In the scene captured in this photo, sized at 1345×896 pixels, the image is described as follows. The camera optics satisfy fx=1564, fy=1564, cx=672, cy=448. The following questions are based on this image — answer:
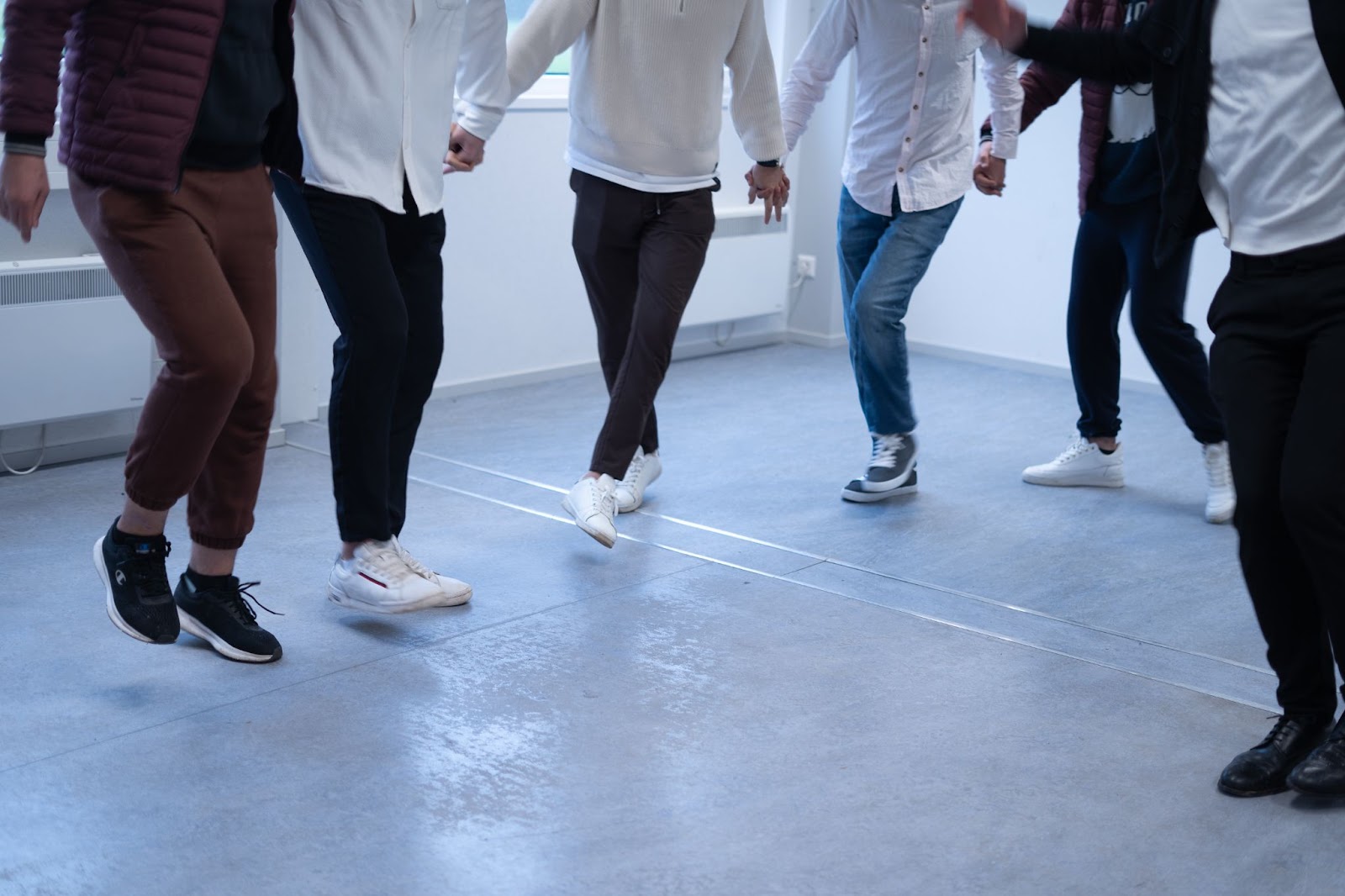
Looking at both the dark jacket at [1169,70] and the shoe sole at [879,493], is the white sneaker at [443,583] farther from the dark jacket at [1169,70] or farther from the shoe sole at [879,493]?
the dark jacket at [1169,70]

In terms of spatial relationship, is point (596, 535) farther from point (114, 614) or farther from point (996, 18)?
point (996, 18)

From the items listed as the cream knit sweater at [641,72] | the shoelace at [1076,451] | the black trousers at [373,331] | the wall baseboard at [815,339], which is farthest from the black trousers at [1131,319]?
the wall baseboard at [815,339]

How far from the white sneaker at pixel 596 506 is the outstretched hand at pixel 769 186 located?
0.80 m

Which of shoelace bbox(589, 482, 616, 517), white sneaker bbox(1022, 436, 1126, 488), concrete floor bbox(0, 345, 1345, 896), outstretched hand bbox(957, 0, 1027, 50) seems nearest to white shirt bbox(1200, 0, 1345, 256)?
outstretched hand bbox(957, 0, 1027, 50)

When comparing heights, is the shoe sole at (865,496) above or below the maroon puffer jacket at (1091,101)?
below

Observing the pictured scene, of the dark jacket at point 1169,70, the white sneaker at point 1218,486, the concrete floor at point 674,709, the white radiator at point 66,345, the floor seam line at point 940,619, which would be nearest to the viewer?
the concrete floor at point 674,709

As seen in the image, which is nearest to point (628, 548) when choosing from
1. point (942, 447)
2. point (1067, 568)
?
point (1067, 568)

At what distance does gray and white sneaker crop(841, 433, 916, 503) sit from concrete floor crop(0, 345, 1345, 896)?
2.1 inches

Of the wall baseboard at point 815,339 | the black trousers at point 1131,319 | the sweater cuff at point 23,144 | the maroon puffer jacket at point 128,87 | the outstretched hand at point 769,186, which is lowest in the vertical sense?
the wall baseboard at point 815,339

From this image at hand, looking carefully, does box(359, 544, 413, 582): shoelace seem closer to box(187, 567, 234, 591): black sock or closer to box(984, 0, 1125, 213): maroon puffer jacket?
box(187, 567, 234, 591): black sock

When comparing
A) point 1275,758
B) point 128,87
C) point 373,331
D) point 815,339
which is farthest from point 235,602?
point 815,339

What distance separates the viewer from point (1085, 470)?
169 inches

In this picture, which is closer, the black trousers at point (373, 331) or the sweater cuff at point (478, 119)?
the black trousers at point (373, 331)

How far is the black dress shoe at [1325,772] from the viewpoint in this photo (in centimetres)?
234
